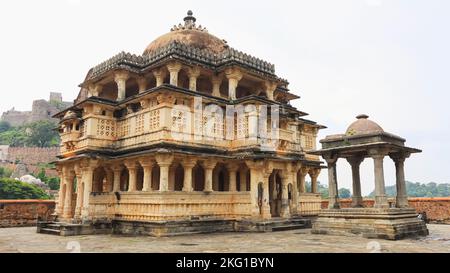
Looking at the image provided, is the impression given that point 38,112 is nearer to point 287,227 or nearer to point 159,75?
point 159,75

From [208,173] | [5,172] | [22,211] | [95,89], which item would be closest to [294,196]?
[208,173]

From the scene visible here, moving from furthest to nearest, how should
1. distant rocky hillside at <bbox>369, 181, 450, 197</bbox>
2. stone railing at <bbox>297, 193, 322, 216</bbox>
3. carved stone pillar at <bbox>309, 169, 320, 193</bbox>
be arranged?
distant rocky hillside at <bbox>369, 181, 450, 197</bbox> → carved stone pillar at <bbox>309, 169, 320, 193</bbox> → stone railing at <bbox>297, 193, 322, 216</bbox>

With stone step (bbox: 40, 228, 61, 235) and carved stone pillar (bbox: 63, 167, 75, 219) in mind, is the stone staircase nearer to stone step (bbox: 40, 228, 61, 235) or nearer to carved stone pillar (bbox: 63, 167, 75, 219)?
stone step (bbox: 40, 228, 61, 235)

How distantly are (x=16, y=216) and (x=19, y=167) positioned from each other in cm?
6963

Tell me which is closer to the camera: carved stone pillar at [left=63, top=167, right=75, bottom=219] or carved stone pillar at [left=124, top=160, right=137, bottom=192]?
carved stone pillar at [left=124, top=160, right=137, bottom=192]

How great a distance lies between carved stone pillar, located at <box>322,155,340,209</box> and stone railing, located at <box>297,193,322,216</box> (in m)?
4.43

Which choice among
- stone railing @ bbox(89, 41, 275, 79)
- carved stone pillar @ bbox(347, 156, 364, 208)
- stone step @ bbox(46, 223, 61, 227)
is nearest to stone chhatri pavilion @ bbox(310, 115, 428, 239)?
carved stone pillar @ bbox(347, 156, 364, 208)

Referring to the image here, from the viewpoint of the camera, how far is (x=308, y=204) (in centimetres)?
2408

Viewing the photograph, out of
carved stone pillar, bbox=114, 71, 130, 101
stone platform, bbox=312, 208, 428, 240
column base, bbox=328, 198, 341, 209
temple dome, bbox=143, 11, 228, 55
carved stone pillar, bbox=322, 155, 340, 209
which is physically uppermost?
temple dome, bbox=143, 11, 228, 55

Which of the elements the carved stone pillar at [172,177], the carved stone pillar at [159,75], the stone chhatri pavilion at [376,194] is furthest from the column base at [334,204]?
the carved stone pillar at [159,75]

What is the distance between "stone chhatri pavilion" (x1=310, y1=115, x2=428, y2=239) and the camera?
15656 millimetres
